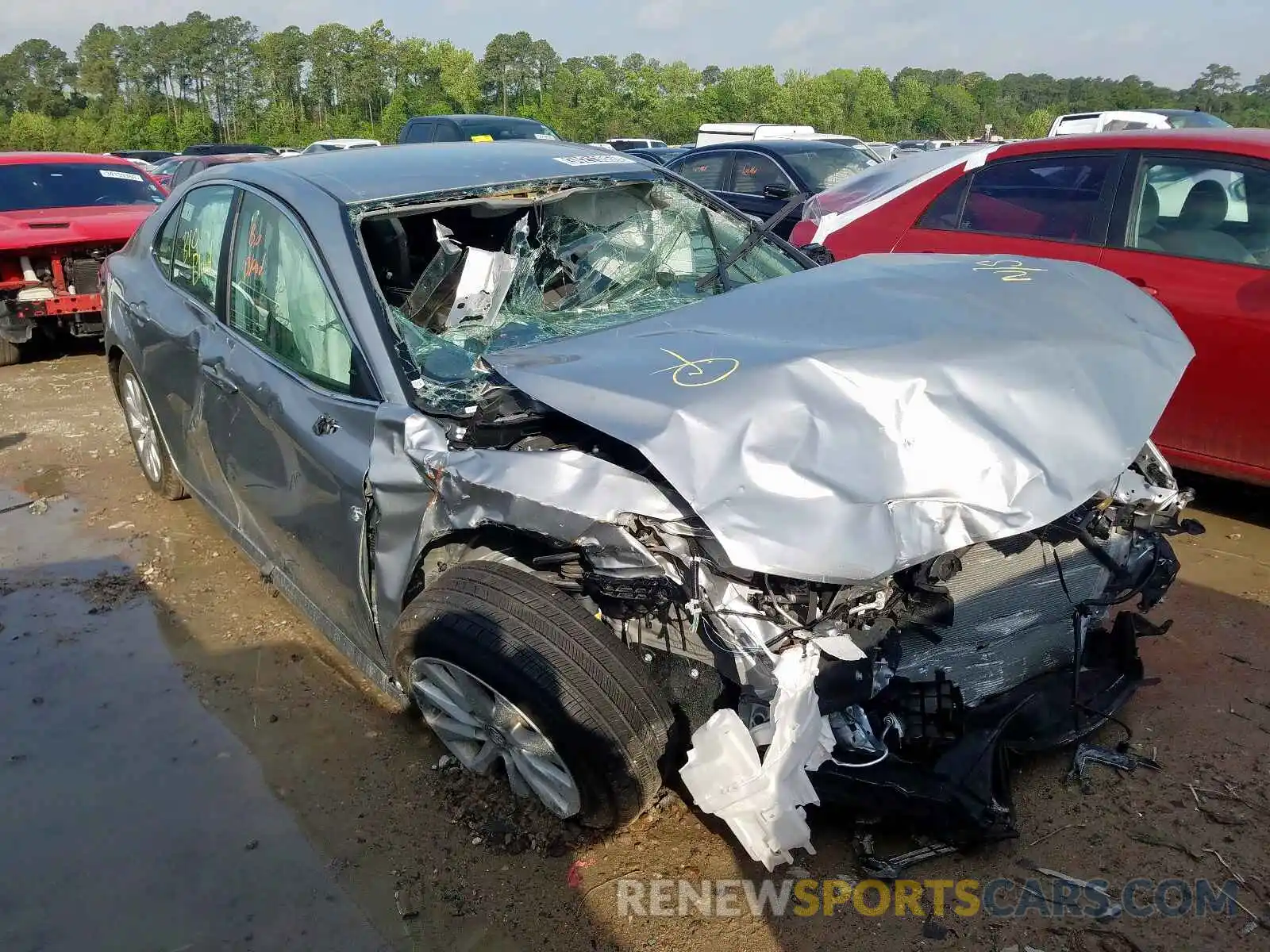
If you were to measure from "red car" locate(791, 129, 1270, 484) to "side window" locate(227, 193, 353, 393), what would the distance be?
6.89 ft

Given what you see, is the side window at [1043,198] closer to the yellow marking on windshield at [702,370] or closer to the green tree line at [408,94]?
the yellow marking on windshield at [702,370]

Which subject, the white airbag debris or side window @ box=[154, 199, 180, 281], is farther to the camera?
side window @ box=[154, 199, 180, 281]

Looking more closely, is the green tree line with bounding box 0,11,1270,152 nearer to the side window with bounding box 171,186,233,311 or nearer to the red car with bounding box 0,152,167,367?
the red car with bounding box 0,152,167,367

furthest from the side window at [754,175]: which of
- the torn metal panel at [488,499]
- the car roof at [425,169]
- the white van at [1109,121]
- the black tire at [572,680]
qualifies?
the black tire at [572,680]

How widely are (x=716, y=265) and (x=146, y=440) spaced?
312 cm

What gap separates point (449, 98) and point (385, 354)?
5006 cm

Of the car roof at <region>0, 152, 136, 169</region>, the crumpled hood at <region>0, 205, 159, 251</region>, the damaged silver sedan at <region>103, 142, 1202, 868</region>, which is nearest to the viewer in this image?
the damaged silver sedan at <region>103, 142, 1202, 868</region>

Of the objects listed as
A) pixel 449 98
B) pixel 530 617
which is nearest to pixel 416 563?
pixel 530 617

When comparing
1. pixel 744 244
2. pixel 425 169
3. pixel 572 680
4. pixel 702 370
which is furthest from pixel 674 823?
pixel 425 169

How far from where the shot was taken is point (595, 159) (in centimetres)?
381

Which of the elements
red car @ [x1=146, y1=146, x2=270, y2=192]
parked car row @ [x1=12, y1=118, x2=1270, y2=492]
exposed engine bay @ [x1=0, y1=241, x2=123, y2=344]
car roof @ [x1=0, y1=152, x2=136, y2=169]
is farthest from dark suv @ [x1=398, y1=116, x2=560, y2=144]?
parked car row @ [x1=12, y1=118, x2=1270, y2=492]

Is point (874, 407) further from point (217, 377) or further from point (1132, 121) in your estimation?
point (1132, 121)

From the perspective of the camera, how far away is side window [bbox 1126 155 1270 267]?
4.03m

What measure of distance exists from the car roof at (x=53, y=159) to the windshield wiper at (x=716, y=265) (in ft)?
23.7
